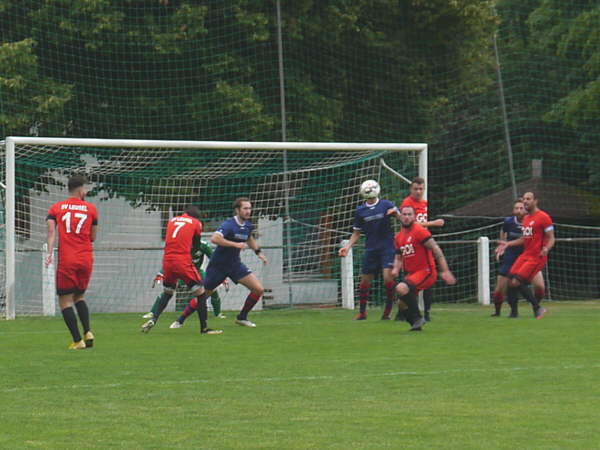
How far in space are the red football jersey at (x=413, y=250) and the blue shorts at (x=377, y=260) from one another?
81.2 inches

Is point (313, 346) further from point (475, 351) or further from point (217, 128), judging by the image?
point (217, 128)

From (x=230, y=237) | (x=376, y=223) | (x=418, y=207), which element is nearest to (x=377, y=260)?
(x=376, y=223)

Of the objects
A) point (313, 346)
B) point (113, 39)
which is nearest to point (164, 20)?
point (113, 39)

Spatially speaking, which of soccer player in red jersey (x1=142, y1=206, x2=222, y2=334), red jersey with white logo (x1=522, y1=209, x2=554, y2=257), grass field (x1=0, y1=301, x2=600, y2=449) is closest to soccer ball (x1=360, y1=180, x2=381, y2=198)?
red jersey with white logo (x1=522, y1=209, x2=554, y2=257)

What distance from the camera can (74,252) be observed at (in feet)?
41.7

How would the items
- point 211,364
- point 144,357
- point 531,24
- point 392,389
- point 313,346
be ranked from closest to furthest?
point 392,389, point 211,364, point 144,357, point 313,346, point 531,24

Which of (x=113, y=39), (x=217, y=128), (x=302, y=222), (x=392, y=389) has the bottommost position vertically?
(x=392, y=389)

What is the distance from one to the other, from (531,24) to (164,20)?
1059 centimetres

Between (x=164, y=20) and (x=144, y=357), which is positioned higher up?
(x=164, y=20)

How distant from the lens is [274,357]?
11.5 m

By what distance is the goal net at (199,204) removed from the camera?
75.4ft

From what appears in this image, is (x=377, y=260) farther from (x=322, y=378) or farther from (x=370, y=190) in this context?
(x=322, y=378)

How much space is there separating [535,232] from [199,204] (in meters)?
8.92

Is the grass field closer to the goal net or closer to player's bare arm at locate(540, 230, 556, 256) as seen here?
player's bare arm at locate(540, 230, 556, 256)
